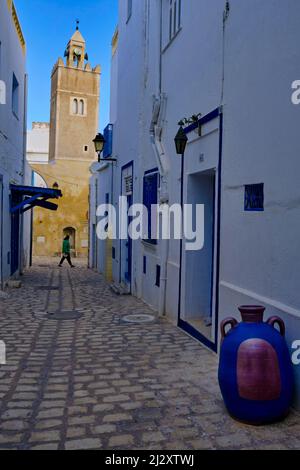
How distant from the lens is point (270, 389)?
10.9 feet

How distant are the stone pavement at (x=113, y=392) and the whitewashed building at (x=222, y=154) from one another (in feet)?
2.27

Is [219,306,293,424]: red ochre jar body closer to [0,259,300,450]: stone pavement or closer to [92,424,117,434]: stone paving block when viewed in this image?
[0,259,300,450]: stone pavement

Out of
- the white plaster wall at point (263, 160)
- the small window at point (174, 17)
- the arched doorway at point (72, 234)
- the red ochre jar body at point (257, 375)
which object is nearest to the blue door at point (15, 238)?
the small window at point (174, 17)

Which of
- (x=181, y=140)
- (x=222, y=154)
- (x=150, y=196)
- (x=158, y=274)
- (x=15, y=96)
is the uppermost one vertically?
(x=15, y=96)

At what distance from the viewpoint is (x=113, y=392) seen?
414 centimetres

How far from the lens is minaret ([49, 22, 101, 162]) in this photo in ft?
128

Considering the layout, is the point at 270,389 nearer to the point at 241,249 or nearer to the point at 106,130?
the point at 241,249

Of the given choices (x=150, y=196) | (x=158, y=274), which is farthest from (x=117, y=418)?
(x=150, y=196)

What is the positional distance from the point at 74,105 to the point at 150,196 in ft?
110

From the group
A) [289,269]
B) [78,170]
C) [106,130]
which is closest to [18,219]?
[106,130]

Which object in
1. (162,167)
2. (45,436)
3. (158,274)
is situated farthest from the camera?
(158,274)

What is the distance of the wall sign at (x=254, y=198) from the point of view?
171 inches

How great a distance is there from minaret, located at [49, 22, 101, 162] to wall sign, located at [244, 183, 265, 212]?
35084 mm

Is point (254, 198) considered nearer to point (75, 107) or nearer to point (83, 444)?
point (83, 444)
